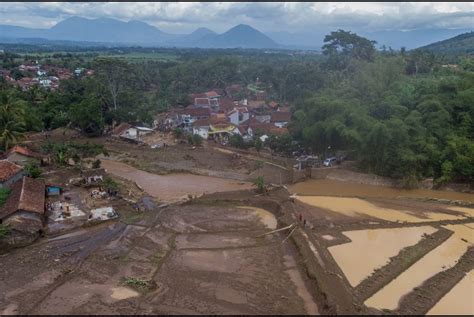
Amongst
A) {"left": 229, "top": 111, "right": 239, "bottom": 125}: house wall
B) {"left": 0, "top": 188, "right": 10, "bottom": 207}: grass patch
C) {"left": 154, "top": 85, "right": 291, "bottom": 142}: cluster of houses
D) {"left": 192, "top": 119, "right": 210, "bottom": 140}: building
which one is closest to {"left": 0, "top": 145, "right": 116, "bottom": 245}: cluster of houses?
{"left": 0, "top": 188, "right": 10, "bottom": 207}: grass patch

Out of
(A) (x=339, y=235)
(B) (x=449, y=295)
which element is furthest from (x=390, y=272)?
(A) (x=339, y=235)

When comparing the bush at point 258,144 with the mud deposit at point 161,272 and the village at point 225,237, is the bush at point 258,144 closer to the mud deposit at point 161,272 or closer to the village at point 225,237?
the village at point 225,237

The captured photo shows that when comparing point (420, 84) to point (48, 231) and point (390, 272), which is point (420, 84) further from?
point (48, 231)

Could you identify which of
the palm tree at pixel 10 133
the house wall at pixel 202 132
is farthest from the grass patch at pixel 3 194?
the house wall at pixel 202 132

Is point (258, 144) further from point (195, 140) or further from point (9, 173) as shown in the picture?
point (9, 173)

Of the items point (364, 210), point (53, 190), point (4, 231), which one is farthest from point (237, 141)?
point (4, 231)

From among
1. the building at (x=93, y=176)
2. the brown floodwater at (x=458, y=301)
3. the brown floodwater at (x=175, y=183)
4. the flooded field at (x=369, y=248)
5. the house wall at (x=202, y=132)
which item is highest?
the house wall at (x=202, y=132)
